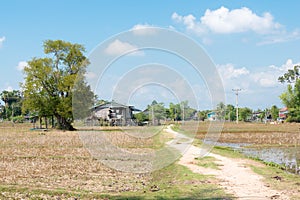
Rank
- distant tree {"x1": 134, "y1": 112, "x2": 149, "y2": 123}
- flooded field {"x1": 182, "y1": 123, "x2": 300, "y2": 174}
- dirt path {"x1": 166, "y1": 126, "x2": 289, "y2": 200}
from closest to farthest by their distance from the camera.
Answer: dirt path {"x1": 166, "y1": 126, "x2": 289, "y2": 200}, flooded field {"x1": 182, "y1": 123, "x2": 300, "y2": 174}, distant tree {"x1": 134, "y1": 112, "x2": 149, "y2": 123}

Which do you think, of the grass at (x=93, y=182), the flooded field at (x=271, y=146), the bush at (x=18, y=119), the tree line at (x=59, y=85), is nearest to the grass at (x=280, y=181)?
the flooded field at (x=271, y=146)

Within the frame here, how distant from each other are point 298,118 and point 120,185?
7388 centimetres

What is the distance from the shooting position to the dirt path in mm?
9020

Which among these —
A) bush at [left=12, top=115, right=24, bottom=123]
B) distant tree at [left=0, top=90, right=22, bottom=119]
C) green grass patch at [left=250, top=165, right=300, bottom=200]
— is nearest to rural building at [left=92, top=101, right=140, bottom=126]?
bush at [left=12, top=115, right=24, bottom=123]

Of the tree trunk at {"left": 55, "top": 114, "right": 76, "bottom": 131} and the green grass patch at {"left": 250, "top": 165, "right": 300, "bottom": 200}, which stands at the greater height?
the tree trunk at {"left": 55, "top": 114, "right": 76, "bottom": 131}

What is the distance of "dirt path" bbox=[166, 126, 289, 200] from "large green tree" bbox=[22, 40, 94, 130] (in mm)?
34067

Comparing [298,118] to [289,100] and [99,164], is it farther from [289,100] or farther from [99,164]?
[99,164]

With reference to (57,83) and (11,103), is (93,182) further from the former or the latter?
(11,103)

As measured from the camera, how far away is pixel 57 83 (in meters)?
49.4

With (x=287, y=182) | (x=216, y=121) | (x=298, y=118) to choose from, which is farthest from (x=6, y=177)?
(x=298, y=118)

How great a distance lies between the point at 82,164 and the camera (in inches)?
601

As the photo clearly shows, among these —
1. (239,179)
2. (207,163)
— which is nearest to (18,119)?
(207,163)

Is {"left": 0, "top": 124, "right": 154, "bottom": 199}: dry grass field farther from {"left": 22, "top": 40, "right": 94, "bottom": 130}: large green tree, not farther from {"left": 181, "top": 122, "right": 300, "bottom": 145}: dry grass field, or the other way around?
{"left": 22, "top": 40, "right": 94, "bottom": 130}: large green tree

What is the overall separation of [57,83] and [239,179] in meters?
41.1
